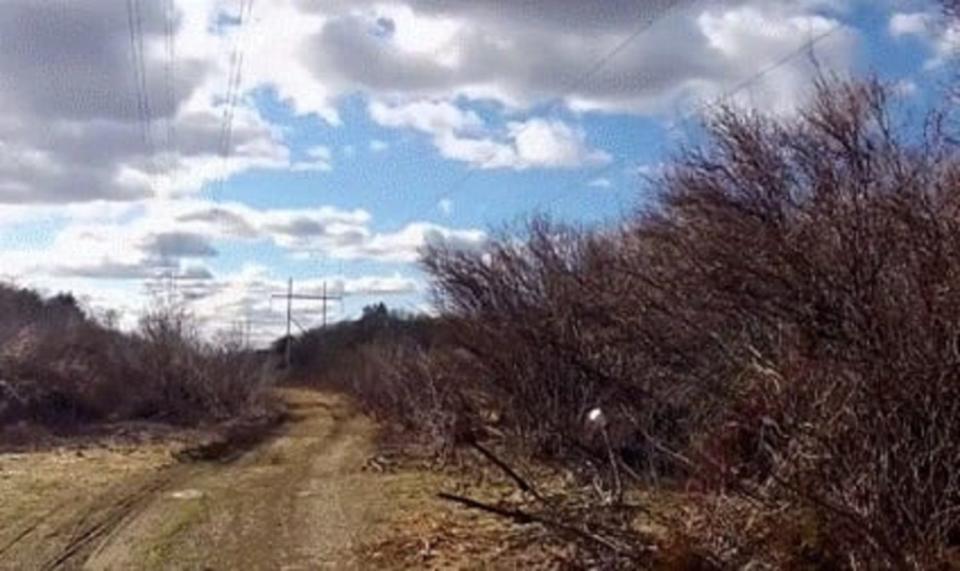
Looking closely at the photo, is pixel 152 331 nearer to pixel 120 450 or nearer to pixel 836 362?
pixel 120 450

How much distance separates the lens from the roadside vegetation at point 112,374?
44219 mm

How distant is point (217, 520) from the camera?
18.4 meters

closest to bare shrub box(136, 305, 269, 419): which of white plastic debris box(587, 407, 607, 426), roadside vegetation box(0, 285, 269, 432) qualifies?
roadside vegetation box(0, 285, 269, 432)

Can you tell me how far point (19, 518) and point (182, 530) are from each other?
2.55 metres

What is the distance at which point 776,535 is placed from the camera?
1088 cm

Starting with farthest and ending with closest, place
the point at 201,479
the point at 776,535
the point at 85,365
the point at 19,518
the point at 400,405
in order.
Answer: the point at 85,365
the point at 400,405
the point at 201,479
the point at 19,518
the point at 776,535

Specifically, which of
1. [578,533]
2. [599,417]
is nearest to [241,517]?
[599,417]

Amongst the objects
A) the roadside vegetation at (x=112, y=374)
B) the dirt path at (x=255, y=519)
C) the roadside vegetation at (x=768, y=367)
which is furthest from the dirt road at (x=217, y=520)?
the roadside vegetation at (x=112, y=374)

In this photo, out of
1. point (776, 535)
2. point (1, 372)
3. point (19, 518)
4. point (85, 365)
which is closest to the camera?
point (776, 535)

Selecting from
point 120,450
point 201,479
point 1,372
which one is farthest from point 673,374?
point 1,372

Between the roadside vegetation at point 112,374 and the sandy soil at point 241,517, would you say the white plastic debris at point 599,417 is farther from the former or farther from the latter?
the roadside vegetation at point 112,374

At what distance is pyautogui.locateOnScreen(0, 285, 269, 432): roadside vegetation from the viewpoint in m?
44.2

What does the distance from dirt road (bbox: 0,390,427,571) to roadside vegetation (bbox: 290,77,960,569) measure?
238 cm

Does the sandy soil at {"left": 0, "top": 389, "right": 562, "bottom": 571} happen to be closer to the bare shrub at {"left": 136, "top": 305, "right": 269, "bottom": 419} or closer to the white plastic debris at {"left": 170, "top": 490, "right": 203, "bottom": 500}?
the white plastic debris at {"left": 170, "top": 490, "right": 203, "bottom": 500}
